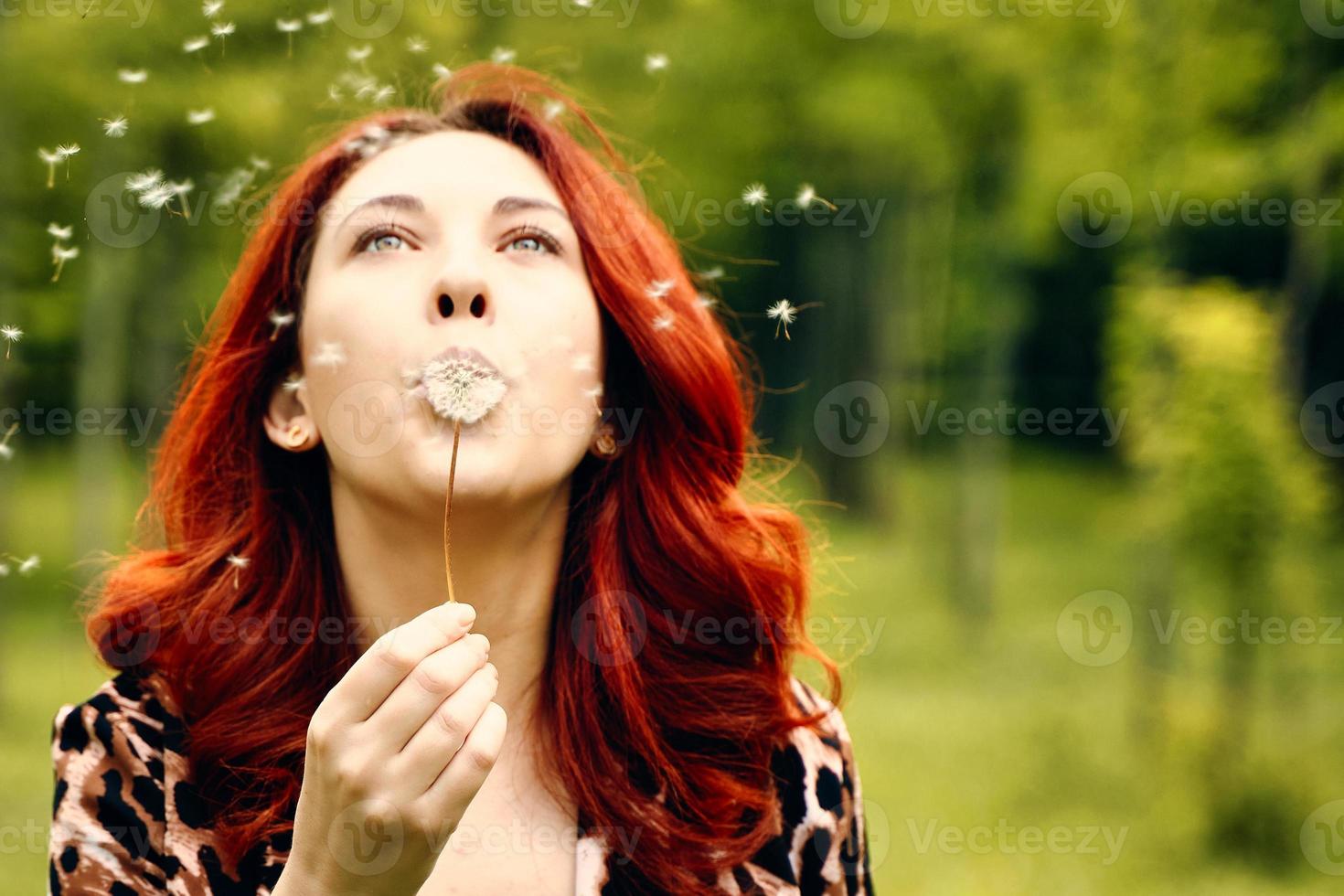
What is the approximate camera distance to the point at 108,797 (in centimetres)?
Answer: 195

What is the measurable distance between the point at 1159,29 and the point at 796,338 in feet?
56.4

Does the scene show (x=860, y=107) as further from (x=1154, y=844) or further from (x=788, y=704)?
(x=788, y=704)

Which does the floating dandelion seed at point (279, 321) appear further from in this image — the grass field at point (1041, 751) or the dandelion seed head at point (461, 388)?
the grass field at point (1041, 751)

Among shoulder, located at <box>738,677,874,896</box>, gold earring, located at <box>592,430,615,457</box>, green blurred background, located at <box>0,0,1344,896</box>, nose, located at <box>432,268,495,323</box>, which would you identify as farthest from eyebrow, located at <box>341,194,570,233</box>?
shoulder, located at <box>738,677,874,896</box>

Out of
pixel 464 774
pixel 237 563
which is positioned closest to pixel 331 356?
pixel 237 563

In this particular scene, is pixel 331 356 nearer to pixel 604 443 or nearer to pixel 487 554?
pixel 487 554

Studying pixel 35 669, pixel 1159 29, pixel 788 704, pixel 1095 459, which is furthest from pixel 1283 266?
pixel 788 704

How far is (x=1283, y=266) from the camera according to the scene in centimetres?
1870

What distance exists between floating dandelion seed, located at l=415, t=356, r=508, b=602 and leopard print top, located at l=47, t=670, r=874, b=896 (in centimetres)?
61

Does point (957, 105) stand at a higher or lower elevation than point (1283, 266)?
higher

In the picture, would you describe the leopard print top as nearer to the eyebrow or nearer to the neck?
the neck

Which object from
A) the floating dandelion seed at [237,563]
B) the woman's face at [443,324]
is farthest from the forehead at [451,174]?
the floating dandelion seed at [237,563]

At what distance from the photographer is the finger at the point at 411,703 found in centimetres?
157

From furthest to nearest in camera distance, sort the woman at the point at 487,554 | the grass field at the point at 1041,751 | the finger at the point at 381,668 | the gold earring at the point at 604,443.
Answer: the grass field at the point at 1041,751, the gold earring at the point at 604,443, the woman at the point at 487,554, the finger at the point at 381,668
